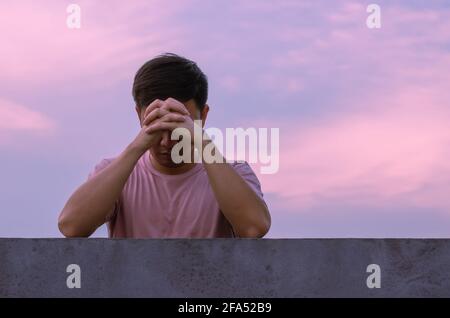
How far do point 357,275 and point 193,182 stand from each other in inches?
50.5

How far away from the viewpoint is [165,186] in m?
3.39

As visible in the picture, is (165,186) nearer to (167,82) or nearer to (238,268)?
(167,82)

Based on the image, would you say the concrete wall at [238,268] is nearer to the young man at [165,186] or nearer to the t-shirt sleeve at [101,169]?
the young man at [165,186]

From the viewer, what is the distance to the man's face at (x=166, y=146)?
3244 millimetres

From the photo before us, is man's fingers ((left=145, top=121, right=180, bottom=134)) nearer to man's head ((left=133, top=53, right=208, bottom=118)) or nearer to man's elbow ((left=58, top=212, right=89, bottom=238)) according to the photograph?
man's head ((left=133, top=53, right=208, bottom=118))

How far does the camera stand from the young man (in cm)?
308

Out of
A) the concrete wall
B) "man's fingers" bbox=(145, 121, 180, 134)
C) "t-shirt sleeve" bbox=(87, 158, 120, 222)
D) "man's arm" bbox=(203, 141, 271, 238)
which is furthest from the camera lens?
"t-shirt sleeve" bbox=(87, 158, 120, 222)

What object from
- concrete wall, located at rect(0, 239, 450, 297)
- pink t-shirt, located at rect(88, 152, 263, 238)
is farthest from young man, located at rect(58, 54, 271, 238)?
concrete wall, located at rect(0, 239, 450, 297)

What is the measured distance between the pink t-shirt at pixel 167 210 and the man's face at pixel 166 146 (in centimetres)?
8

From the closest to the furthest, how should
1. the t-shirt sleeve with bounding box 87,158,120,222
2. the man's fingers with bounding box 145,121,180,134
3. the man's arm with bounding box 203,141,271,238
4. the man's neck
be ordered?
the man's arm with bounding box 203,141,271,238 < the man's fingers with bounding box 145,121,180,134 < the t-shirt sleeve with bounding box 87,158,120,222 < the man's neck
